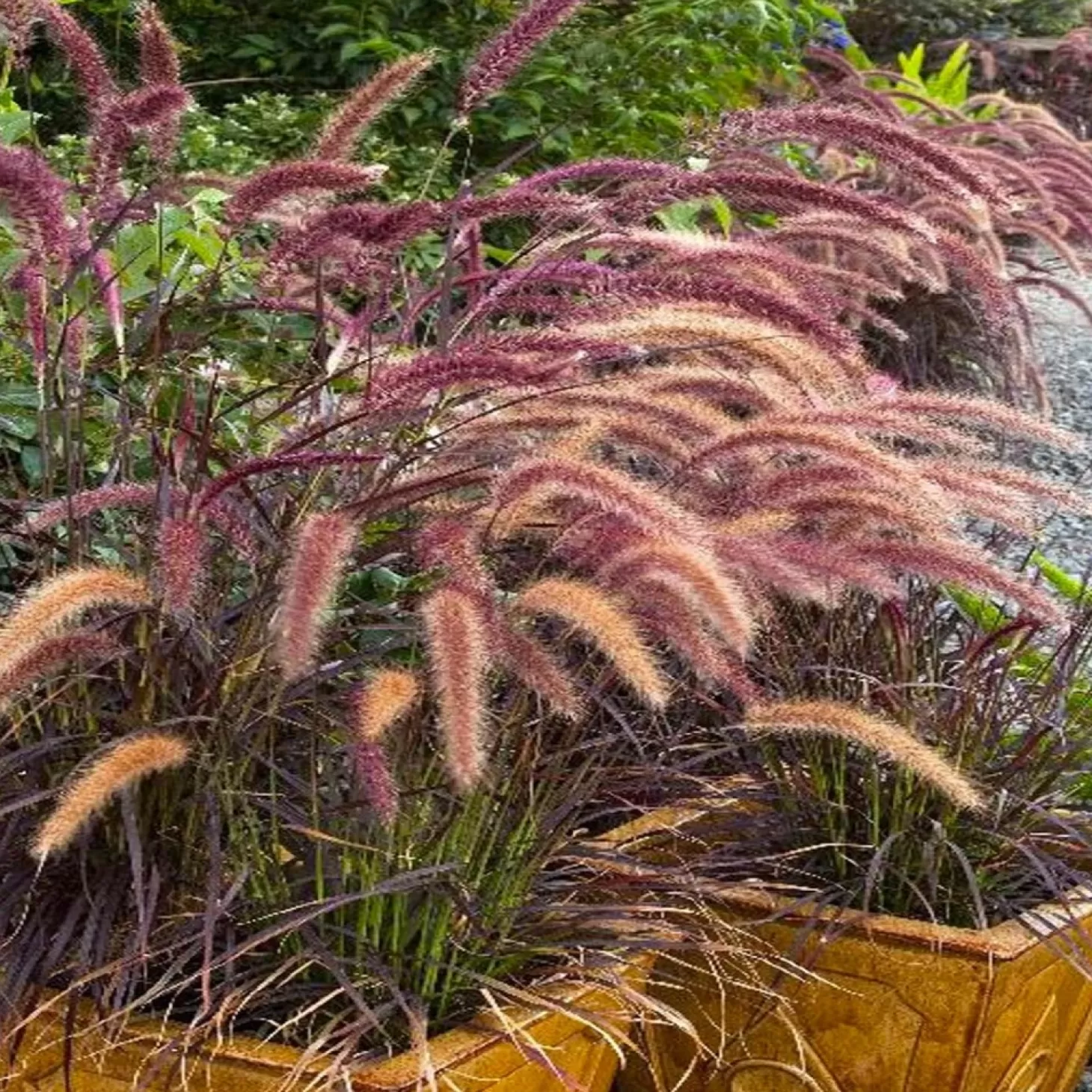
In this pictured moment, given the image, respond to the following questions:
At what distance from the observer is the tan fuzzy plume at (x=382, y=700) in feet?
5.80

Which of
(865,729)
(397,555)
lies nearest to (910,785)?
(865,729)

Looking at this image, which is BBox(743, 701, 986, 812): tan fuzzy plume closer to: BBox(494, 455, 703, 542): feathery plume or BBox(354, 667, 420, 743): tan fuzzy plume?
BBox(494, 455, 703, 542): feathery plume

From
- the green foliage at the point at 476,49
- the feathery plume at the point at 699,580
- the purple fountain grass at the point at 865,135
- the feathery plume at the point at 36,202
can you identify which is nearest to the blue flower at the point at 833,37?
the green foliage at the point at 476,49

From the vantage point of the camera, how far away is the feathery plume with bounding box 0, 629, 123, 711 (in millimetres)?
1810

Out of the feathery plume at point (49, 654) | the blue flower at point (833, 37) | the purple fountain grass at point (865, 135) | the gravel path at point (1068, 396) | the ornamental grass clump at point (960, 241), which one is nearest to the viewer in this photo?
the feathery plume at point (49, 654)

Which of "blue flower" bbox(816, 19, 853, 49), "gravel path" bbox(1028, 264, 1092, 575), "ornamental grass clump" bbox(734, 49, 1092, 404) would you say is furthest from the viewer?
"blue flower" bbox(816, 19, 853, 49)

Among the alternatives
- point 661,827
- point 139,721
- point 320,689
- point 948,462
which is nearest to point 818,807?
point 661,827

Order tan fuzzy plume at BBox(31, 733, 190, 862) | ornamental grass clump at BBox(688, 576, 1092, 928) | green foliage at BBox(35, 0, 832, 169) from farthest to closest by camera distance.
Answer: green foliage at BBox(35, 0, 832, 169) < ornamental grass clump at BBox(688, 576, 1092, 928) < tan fuzzy plume at BBox(31, 733, 190, 862)

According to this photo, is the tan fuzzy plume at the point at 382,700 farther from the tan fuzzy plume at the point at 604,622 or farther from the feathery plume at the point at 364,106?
the feathery plume at the point at 364,106

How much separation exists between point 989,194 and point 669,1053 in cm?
107

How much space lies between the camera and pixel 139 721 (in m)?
2.05

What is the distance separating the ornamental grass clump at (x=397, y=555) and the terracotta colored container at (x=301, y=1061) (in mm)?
35

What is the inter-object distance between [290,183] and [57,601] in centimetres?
48

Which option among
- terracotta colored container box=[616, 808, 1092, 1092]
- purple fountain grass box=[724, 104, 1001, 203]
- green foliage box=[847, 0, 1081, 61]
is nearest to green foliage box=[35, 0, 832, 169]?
purple fountain grass box=[724, 104, 1001, 203]
